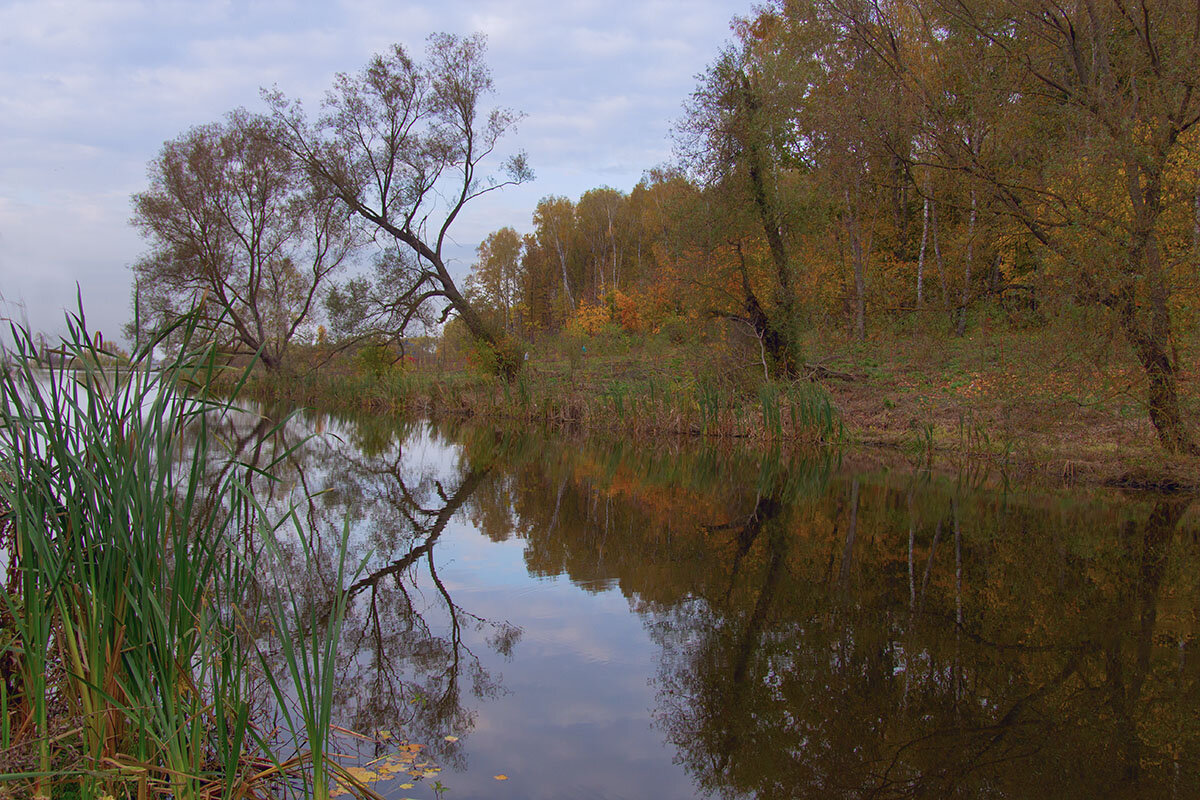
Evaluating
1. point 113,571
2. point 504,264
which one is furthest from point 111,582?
point 504,264

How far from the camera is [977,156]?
993 centimetres

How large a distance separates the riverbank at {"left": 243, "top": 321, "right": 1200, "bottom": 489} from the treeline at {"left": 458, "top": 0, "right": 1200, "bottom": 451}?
0.55m

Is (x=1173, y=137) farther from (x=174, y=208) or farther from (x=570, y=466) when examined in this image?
(x=174, y=208)

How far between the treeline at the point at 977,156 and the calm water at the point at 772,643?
278cm

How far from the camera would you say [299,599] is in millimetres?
4559

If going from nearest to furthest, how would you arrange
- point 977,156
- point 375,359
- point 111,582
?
point 111,582 → point 977,156 → point 375,359

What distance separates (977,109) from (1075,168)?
1.75m

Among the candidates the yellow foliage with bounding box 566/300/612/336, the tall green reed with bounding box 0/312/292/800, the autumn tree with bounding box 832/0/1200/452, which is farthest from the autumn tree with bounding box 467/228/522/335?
the tall green reed with bounding box 0/312/292/800

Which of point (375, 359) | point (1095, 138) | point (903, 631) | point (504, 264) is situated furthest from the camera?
point (504, 264)

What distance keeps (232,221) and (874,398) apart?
63.7 ft

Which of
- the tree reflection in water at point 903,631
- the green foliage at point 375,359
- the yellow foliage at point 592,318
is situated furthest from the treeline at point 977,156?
the yellow foliage at point 592,318

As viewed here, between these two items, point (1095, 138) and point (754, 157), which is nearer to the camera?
point (1095, 138)

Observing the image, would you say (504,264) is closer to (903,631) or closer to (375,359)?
(375,359)

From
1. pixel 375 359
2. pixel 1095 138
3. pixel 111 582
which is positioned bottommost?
pixel 111 582
